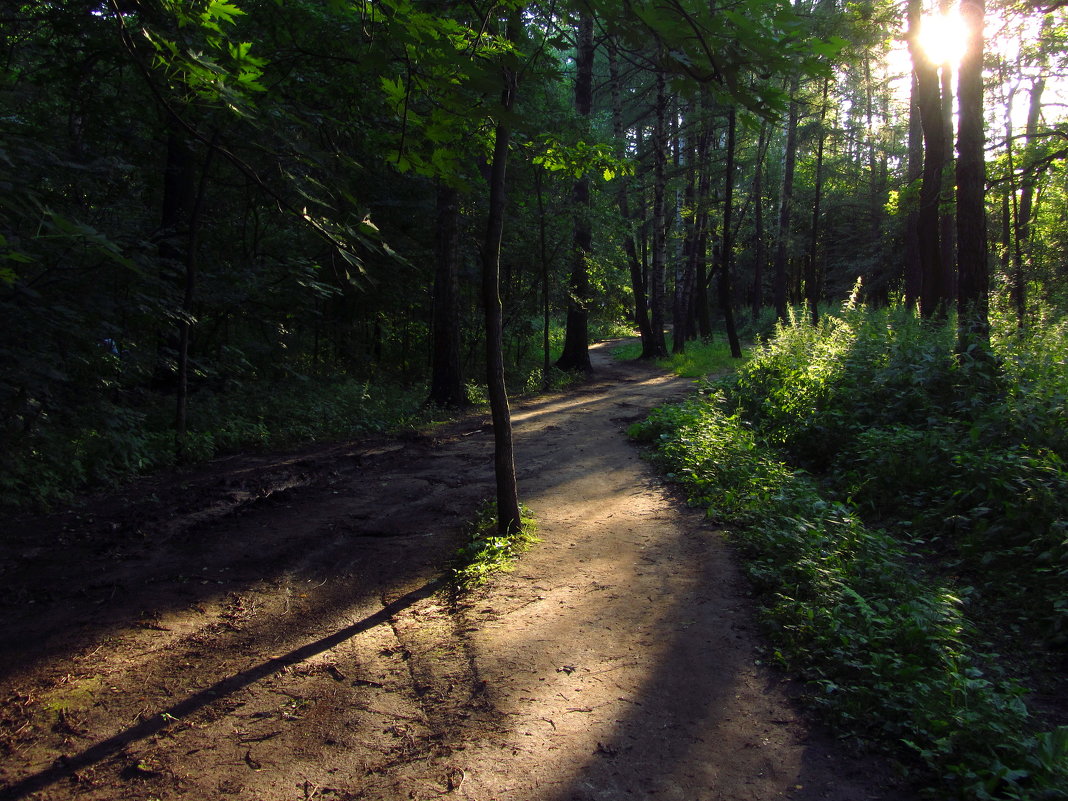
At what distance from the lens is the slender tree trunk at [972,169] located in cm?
961

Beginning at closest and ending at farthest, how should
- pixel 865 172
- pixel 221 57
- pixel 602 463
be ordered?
pixel 221 57
pixel 602 463
pixel 865 172

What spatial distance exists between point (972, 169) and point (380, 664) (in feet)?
35.8

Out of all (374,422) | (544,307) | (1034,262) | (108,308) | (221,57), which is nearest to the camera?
(221,57)

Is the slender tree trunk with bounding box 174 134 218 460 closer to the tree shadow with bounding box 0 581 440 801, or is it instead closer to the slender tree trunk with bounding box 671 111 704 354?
the tree shadow with bounding box 0 581 440 801

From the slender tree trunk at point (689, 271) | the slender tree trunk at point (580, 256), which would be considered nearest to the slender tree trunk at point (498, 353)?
the slender tree trunk at point (580, 256)

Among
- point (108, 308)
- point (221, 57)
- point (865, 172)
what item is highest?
point (865, 172)

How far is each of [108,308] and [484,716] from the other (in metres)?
6.57

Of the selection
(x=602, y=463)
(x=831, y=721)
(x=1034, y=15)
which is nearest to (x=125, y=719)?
(x=831, y=721)

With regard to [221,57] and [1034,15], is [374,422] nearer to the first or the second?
[221,57]

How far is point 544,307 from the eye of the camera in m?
17.5

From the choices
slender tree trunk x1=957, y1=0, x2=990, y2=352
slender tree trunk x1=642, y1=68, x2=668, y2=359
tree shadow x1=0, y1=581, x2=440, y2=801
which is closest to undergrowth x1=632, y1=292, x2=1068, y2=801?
slender tree trunk x1=957, y1=0, x2=990, y2=352

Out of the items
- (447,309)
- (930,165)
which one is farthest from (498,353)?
(930,165)

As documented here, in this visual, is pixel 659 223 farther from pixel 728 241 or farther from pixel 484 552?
pixel 484 552

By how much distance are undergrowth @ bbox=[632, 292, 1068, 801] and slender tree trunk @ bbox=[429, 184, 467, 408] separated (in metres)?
4.51
